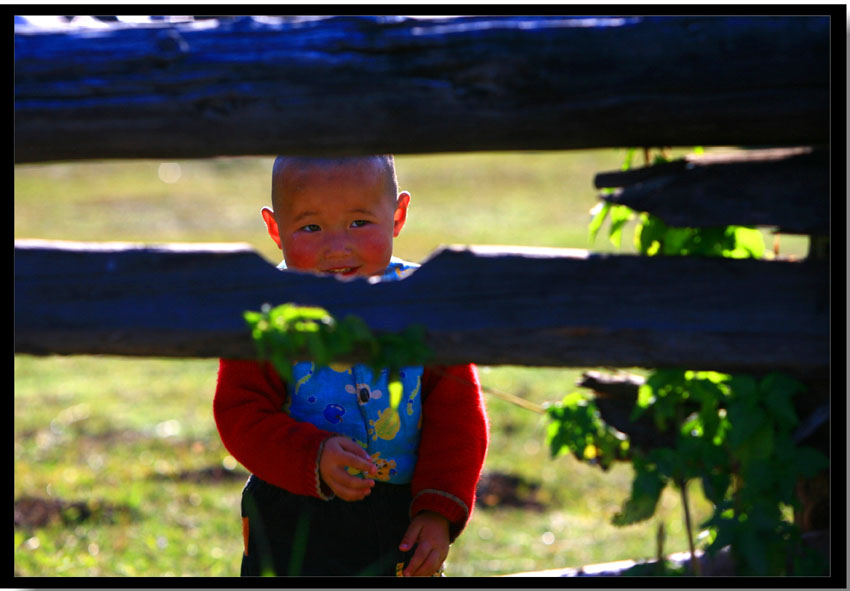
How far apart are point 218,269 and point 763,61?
1435 millimetres

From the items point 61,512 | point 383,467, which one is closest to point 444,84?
point 383,467

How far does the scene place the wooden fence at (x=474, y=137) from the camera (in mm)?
2432

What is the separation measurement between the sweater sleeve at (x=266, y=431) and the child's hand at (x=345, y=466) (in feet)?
0.12

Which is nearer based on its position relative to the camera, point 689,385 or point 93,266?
point 93,266

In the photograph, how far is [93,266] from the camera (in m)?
2.52

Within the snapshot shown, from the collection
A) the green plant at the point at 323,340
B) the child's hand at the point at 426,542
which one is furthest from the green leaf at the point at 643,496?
the green plant at the point at 323,340

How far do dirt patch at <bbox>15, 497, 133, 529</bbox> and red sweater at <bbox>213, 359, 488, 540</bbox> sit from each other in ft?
6.66

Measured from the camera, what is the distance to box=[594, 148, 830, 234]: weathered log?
254 centimetres

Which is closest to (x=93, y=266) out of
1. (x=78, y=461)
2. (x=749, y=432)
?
(x=749, y=432)

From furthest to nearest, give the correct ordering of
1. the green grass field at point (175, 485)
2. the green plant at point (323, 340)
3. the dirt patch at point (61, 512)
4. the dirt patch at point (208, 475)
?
the dirt patch at point (208, 475)
the dirt patch at point (61, 512)
the green grass field at point (175, 485)
the green plant at point (323, 340)

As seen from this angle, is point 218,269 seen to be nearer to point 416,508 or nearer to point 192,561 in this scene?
point 416,508

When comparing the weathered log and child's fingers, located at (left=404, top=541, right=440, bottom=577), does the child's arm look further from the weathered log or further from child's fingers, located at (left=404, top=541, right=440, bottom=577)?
the weathered log

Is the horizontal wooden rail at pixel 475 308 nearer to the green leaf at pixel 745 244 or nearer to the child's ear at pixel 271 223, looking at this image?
the green leaf at pixel 745 244

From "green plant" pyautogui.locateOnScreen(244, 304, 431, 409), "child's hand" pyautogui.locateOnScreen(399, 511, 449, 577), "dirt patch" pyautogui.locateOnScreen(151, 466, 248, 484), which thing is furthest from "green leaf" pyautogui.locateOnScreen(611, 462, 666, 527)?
"dirt patch" pyautogui.locateOnScreen(151, 466, 248, 484)
